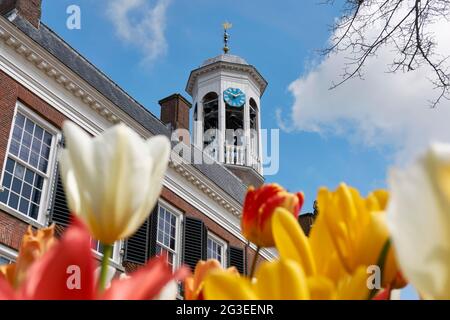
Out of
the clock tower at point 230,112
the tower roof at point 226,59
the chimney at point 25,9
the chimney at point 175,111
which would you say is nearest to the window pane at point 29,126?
the chimney at point 25,9

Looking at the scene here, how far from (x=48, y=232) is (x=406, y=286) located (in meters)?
0.33

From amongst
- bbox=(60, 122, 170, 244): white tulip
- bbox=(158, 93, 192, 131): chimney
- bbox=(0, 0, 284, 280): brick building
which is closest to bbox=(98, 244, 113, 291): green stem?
bbox=(60, 122, 170, 244): white tulip

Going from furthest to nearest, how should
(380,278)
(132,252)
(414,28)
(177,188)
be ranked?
(177,188) → (132,252) → (414,28) → (380,278)

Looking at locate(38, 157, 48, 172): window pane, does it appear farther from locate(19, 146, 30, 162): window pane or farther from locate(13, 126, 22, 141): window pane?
locate(13, 126, 22, 141): window pane

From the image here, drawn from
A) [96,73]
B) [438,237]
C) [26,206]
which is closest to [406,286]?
[438,237]

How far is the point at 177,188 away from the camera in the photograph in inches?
528

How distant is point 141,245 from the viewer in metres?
11.4

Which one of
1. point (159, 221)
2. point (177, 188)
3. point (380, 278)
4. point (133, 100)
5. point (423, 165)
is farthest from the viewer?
point (133, 100)

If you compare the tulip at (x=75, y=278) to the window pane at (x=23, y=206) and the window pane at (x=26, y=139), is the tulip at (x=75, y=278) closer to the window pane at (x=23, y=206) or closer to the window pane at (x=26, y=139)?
the window pane at (x=23, y=206)

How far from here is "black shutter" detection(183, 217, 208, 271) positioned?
13.0 metres

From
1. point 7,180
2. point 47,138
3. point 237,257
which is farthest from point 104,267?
point 237,257

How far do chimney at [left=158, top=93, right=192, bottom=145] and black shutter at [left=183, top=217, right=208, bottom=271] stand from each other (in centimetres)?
397

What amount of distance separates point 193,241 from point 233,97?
12.5 meters
